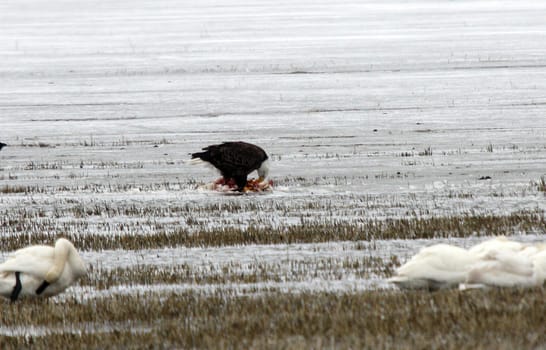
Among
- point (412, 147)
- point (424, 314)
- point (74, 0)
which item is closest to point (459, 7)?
point (74, 0)

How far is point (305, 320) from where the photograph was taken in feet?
25.8

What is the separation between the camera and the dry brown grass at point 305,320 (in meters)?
7.21

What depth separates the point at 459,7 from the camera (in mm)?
84500

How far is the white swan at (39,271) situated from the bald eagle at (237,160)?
317 inches

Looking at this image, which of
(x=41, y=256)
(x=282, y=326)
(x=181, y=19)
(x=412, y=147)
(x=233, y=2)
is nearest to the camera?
(x=282, y=326)

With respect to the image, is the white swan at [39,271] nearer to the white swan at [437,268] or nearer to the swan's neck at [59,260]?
the swan's neck at [59,260]

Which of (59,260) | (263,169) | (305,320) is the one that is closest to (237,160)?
(263,169)

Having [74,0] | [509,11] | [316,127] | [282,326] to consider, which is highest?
[74,0]

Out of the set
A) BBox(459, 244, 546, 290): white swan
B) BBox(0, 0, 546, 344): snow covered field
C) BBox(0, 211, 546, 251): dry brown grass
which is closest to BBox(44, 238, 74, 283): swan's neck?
BBox(0, 0, 546, 344): snow covered field

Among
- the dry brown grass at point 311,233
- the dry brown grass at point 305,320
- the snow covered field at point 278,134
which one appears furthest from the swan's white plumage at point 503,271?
the dry brown grass at point 311,233

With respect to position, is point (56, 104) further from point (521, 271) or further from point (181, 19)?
point (181, 19)

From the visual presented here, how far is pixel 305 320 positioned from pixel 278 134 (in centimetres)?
1779

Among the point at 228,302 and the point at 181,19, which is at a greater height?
the point at 181,19

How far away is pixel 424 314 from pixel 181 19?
70546 millimetres
